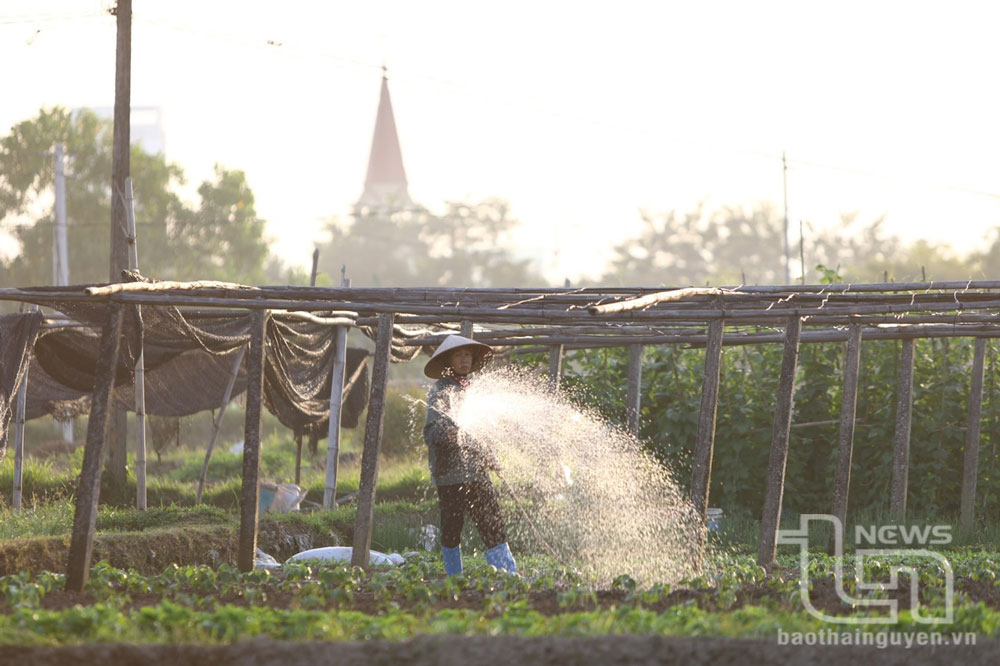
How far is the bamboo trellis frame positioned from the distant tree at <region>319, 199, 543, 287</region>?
53269 mm

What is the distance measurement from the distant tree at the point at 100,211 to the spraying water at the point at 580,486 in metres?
26.1

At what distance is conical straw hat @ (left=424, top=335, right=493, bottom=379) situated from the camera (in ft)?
31.7

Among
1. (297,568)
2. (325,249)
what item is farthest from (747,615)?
(325,249)

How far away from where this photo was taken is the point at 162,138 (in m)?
76.6

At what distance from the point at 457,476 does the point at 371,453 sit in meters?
0.88

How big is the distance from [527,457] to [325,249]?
207 feet

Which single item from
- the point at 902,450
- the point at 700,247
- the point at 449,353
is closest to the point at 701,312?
the point at 449,353

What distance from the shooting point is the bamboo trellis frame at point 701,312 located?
927cm

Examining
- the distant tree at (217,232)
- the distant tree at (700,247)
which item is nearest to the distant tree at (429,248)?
the distant tree at (700,247)

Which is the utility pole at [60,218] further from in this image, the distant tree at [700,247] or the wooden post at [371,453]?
the distant tree at [700,247]

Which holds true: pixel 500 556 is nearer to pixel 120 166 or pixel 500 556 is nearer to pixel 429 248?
pixel 120 166

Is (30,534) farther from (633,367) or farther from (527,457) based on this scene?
(633,367)

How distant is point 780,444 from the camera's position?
425 inches

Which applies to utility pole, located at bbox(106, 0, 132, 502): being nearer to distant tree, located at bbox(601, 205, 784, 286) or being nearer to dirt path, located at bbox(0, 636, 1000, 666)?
dirt path, located at bbox(0, 636, 1000, 666)
